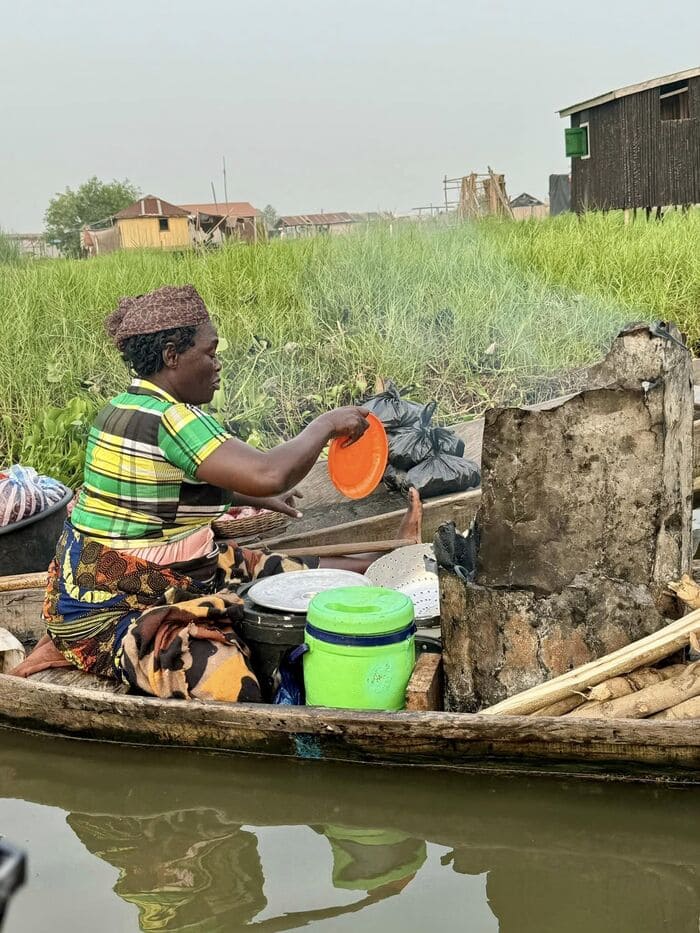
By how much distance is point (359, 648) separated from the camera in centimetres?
254

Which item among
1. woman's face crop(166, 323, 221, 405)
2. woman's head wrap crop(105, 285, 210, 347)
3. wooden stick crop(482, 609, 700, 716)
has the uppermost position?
woman's head wrap crop(105, 285, 210, 347)

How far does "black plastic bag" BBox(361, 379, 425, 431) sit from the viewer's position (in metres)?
4.46

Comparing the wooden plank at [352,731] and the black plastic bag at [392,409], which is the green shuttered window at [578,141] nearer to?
the black plastic bag at [392,409]

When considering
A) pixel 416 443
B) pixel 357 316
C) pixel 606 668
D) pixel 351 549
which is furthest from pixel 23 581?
pixel 357 316

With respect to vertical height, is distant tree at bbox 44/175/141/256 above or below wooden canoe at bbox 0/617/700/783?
above

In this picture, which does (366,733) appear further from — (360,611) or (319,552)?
(319,552)

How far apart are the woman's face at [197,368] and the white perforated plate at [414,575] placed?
96 cm

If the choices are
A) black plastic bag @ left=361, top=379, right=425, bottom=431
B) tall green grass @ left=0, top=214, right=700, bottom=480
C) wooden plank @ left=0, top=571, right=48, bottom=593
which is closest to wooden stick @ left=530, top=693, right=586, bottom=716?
wooden plank @ left=0, top=571, right=48, bottom=593

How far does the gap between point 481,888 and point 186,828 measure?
78 cm

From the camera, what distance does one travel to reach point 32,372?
5512 mm

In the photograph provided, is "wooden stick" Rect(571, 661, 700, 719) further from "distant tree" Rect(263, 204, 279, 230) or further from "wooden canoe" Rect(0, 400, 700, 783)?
"distant tree" Rect(263, 204, 279, 230)

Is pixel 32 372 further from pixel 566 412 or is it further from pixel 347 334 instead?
pixel 566 412

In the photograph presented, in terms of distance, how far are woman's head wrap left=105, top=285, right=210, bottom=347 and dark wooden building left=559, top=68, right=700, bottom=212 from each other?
1206cm

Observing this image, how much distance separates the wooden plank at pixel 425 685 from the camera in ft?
8.28
